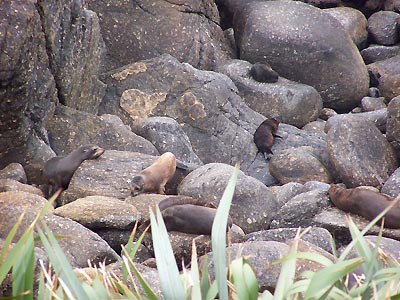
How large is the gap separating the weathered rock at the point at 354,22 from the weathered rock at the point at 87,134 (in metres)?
10.6

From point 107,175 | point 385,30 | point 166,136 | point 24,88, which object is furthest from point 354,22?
point 24,88

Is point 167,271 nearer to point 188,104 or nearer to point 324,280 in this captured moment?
point 324,280

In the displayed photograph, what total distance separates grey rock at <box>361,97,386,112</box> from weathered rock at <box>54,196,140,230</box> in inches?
420

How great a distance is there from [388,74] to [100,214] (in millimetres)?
12648

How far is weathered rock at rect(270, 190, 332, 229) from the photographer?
8.31 meters

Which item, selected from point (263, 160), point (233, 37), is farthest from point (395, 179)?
point (233, 37)

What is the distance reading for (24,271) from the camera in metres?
2.11

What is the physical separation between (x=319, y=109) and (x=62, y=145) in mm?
7332

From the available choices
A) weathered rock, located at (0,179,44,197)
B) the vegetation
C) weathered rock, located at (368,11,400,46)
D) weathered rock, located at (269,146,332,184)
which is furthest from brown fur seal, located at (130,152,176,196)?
weathered rock, located at (368,11,400,46)

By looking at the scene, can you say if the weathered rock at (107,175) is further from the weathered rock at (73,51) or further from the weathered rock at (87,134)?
the weathered rock at (73,51)

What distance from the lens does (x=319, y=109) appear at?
1617 centimetres

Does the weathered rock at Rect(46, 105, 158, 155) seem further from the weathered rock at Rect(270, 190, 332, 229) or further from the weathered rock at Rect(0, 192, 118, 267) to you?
the weathered rock at Rect(0, 192, 118, 267)

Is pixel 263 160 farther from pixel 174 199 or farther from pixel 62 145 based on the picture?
pixel 174 199

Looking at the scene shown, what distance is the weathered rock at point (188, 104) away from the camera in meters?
12.9
